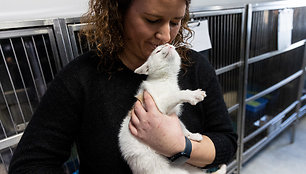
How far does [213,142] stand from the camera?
0.66 m

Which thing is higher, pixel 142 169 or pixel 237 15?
pixel 237 15

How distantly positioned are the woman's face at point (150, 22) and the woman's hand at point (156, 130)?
171 mm

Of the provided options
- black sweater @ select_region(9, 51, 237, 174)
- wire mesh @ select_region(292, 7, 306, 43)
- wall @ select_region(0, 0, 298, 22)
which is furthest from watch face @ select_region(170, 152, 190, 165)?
wire mesh @ select_region(292, 7, 306, 43)

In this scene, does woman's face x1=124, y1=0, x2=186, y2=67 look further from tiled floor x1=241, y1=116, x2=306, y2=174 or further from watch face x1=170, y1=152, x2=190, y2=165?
tiled floor x1=241, y1=116, x2=306, y2=174

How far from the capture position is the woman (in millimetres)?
535

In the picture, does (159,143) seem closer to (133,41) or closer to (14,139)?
(133,41)

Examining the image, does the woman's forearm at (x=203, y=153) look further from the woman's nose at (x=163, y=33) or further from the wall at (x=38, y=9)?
the wall at (x=38, y=9)

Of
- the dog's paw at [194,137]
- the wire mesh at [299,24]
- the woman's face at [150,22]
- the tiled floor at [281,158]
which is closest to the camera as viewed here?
the woman's face at [150,22]

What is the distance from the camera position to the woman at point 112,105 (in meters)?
0.53

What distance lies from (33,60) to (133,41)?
39cm

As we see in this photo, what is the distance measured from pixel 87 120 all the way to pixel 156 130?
241 mm

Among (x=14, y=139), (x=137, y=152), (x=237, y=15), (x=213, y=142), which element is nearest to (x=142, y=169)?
(x=137, y=152)

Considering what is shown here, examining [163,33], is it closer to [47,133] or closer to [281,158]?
[47,133]

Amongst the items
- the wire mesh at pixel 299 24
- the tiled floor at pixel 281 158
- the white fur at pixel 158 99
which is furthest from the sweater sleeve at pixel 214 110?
the wire mesh at pixel 299 24
